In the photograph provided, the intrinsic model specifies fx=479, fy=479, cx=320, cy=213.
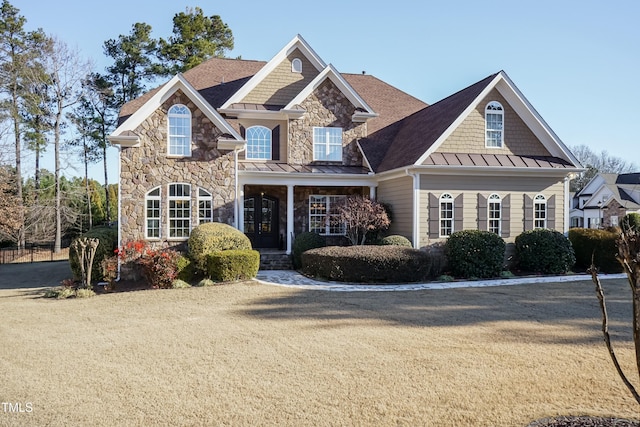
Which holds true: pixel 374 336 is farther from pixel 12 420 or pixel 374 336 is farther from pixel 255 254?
pixel 255 254

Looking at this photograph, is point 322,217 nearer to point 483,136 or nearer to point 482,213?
point 482,213

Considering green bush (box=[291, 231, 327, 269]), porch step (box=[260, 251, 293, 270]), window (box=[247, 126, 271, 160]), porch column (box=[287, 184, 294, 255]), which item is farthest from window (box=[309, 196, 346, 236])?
window (box=[247, 126, 271, 160])

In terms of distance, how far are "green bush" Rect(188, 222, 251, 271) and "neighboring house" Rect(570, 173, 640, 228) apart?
31.5m

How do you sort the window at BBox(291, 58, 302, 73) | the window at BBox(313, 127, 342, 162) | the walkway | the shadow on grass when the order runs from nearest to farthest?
the shadow on grass
the walkway
the window at BBox(313, 127, 342, 162)
the window at BBox(291, 58, 302, 73)

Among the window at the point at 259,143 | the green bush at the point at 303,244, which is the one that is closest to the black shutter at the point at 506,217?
the green bush at the point at 303,244

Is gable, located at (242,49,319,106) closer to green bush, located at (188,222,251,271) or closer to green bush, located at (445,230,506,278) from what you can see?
green bush, located at (188,222,251,271)

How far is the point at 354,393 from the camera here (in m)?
5.57

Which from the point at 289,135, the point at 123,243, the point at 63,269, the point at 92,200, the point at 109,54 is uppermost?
the point at 109,54

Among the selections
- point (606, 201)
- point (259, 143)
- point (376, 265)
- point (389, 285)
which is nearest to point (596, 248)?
point (389, 285)

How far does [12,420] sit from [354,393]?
362cm

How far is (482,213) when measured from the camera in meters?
16.6

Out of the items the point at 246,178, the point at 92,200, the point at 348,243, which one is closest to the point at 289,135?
the point at 246,178

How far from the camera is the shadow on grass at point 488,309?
858 cm

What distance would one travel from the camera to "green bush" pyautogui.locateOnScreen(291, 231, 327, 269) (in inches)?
681
